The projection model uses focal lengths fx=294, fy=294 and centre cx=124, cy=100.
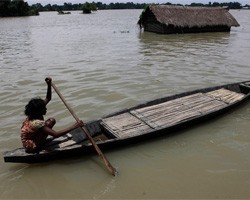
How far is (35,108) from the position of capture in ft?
13.5

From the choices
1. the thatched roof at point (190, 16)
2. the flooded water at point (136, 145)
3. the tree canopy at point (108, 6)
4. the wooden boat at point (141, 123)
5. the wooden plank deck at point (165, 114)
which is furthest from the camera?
the tree canopy at point (108, 6)

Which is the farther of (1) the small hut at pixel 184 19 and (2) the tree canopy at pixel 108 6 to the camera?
(2) the tree canopy at pixel 108 6

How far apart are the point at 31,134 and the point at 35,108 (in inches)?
16.2

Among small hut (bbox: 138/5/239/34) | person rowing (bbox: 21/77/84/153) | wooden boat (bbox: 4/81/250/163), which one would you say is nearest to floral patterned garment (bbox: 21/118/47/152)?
person rowing (bbox: 21/77/84/153)

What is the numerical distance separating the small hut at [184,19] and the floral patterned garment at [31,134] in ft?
53.9

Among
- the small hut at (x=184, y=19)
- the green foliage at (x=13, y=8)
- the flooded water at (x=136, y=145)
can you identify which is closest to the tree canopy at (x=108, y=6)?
the green foliage at (x=13, y=8)

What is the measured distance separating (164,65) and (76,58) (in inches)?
145

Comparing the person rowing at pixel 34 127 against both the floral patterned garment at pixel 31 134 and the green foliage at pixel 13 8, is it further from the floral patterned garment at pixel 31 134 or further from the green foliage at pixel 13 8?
the green foliage at pixel 13 8

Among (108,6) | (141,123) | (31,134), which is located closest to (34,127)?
(31,134)

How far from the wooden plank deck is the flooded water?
0.27m

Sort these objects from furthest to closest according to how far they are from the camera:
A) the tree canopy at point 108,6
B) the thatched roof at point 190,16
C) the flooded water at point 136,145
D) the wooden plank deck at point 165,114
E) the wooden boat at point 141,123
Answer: the tree canopy at point 108,6, the thatched roof at point 190,16, the wooden plank deck at point 165,114, the wooden boat at point 141,123, the flooded water at point 136,145

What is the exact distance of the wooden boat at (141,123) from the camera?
4460 millimetres

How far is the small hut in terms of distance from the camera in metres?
19.9

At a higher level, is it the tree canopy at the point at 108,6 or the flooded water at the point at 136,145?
the tree canopy at the point at 108,6
